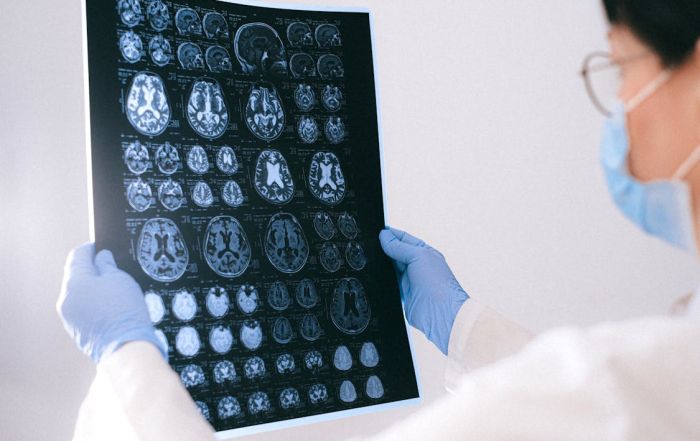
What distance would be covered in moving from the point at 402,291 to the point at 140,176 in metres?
0.62

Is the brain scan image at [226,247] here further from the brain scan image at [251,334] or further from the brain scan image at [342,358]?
the brain scan image at [342,358]

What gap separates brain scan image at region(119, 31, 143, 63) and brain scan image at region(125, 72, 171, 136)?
3 cm

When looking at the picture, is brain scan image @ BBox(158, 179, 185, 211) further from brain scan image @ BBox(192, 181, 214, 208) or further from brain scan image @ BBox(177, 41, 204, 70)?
brain scan image @ BBox(177, 41, 204, 70)

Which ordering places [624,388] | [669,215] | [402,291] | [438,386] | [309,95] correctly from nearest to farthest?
[624,388] < [669,215] < [309,95] < [402,291] < [438,386]

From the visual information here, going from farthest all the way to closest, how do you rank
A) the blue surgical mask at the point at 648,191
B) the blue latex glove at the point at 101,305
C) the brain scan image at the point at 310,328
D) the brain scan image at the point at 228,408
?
the brain scan image at the point at 310,328 → the brain scan image at the point at 228,408 → the blue latex glove at the point at 101,305 → the blue surgical mask at the point at 648,191

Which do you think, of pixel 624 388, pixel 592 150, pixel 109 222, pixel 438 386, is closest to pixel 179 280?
pixel 109 222

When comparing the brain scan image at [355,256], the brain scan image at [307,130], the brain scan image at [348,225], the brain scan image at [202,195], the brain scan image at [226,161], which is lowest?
the brain scan image at [355,256]

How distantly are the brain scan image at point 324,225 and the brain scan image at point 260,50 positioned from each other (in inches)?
11.3

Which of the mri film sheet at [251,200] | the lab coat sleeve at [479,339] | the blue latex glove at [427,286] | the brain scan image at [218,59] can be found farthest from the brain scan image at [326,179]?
the lab coat sleeve at [479,339]

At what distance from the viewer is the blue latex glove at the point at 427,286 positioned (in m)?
1.40

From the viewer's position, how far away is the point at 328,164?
135cm

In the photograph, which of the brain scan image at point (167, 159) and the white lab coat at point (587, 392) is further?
the brain scan image at point (167, 159)

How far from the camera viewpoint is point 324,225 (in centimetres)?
134

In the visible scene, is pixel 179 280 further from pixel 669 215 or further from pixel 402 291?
pixel 669 215
